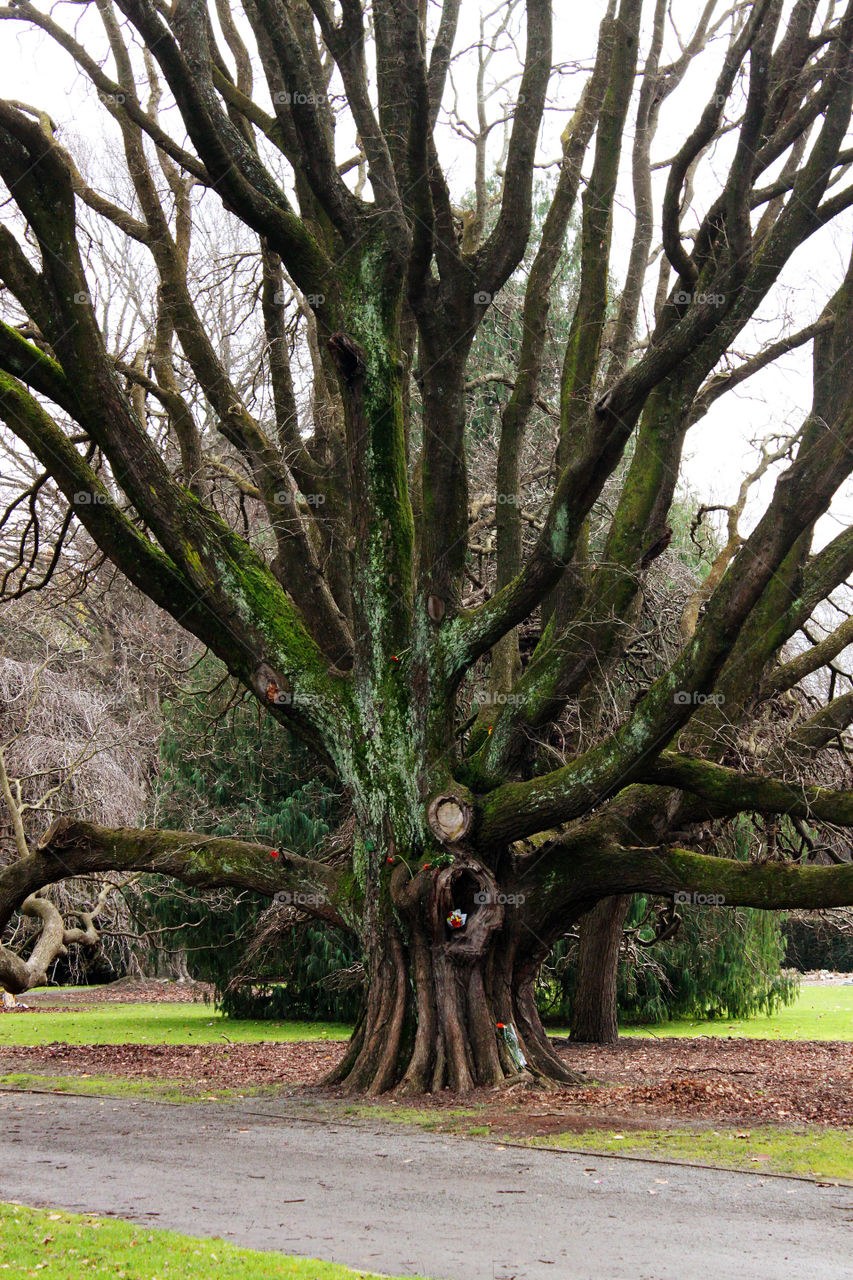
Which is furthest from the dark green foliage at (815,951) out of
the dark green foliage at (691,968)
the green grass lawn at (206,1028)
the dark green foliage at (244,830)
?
the dark green foliage at (244,830)

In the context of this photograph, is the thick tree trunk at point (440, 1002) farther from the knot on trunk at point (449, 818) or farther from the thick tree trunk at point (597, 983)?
the thick tree trunk at point (597, 983)

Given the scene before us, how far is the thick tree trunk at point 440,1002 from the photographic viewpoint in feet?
33.7

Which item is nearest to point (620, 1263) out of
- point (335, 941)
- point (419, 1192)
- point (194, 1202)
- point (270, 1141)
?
point (419, 1192)

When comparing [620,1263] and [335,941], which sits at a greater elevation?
[335,941]

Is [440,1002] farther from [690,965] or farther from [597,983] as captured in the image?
[690,965]

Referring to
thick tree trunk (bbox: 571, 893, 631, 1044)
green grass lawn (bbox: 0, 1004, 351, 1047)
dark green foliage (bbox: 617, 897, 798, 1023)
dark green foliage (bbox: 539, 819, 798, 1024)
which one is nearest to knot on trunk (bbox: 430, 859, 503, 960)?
thick tree trunk (bbox: 571, 893, 631, 1044)

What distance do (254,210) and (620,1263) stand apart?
28.2 feet

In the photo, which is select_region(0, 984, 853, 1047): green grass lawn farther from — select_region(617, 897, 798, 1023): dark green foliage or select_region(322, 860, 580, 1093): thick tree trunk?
select_region(322, 860, 580, 1093): thick tree trunk

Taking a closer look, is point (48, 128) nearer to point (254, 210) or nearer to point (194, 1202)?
point (254, 210)

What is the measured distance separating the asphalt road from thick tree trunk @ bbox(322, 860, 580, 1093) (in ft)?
5.38

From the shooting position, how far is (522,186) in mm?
10805

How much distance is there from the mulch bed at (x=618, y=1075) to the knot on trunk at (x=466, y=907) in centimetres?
122

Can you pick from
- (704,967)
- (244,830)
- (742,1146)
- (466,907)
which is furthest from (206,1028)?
(742,1146)

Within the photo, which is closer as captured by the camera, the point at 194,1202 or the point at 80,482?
the point at 194,1202
